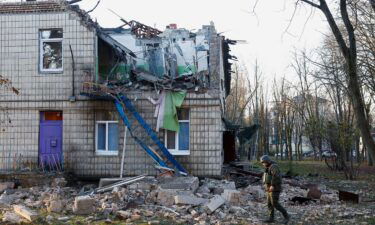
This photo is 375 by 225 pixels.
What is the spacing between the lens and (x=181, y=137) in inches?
753

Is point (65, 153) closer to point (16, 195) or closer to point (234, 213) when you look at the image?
point (16, 195)

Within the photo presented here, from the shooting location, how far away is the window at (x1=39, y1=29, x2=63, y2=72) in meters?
19.8

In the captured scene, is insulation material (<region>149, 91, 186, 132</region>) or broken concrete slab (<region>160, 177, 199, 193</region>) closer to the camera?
broken concrete slab (<region>160, 177, 199, 193</region>)

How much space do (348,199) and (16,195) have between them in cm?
1116

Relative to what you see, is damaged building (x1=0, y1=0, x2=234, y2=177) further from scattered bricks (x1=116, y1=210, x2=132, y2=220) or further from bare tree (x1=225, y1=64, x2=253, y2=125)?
bare tree (x1=225, y1=64, x2=253, y2=125)

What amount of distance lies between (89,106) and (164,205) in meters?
7.00

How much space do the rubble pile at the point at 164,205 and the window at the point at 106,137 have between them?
2.12m

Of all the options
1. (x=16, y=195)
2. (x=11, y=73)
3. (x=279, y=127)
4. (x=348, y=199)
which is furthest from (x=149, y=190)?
(x=279, y=127)

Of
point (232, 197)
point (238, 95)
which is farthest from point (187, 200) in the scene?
point (238, 95)

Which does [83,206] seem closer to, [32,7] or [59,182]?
[59,182]

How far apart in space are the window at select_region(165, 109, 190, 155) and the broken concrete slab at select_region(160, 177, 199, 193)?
2193 millimetres

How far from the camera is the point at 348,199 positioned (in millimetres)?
15867

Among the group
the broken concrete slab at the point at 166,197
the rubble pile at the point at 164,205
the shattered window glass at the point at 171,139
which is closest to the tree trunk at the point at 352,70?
the rubble pile at the point at 164,205

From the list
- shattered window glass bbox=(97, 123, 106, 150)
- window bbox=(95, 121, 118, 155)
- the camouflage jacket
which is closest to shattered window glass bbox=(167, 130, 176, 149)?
window bbox=(95, 121, 118, 155)
